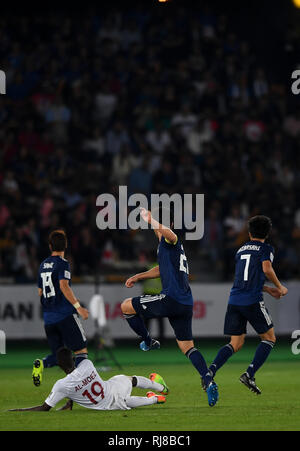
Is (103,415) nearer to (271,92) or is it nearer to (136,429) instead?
(136,429)

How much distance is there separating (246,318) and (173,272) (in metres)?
1.37

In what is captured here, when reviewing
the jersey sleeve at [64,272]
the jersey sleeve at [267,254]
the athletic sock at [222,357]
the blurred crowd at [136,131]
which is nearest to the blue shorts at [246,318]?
the athletic sock at [222,357]

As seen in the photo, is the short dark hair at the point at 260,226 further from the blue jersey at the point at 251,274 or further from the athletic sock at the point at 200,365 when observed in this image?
the athletic sock at the point at 200,365

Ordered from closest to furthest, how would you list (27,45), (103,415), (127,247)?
(103,415)
(127,247)
(27,45)

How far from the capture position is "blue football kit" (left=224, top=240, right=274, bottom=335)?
42.6ft

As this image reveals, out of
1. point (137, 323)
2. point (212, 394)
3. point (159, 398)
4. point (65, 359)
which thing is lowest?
point (159, 398)

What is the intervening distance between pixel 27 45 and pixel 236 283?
15.7 m

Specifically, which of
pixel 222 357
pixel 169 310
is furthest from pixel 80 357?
pixel 222 357

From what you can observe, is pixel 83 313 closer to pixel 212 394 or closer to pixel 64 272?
pixel 64 272

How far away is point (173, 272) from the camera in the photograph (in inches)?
487

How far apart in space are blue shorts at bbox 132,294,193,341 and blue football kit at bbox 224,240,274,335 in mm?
923

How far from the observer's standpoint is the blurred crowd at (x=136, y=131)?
23.6 m
